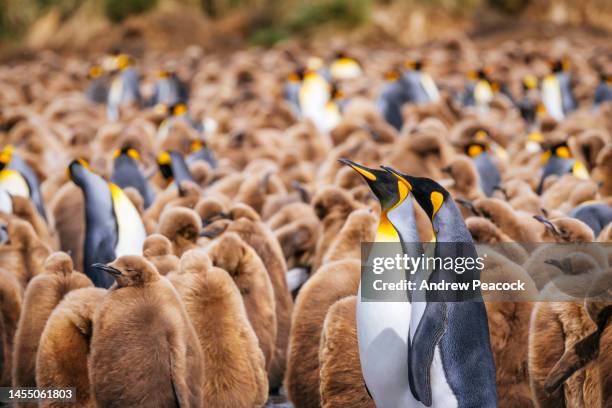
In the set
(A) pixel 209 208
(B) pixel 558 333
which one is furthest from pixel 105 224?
(B) pixel 558 333

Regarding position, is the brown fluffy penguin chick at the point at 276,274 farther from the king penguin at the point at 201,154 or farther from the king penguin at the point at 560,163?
the king penguin at the point at 201,154

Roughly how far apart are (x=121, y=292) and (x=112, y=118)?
994 cm

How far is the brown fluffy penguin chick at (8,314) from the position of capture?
187 inches

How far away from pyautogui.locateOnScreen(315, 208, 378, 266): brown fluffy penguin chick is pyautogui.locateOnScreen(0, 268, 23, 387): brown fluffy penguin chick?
1.50 metres

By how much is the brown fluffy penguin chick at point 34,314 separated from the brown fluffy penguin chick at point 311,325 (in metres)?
1.00

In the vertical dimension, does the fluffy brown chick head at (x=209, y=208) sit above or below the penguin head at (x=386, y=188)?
above

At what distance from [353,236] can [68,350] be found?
4.98 ft

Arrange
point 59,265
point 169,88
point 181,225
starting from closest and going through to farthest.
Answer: point 59,265, point 181,225, point 169,88

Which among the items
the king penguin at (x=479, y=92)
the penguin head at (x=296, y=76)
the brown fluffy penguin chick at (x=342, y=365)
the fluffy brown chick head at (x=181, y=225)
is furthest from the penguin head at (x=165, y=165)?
the king penguin at (x=479, y=92)

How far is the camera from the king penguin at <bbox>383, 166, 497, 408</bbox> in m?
3.47

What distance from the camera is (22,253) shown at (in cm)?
539

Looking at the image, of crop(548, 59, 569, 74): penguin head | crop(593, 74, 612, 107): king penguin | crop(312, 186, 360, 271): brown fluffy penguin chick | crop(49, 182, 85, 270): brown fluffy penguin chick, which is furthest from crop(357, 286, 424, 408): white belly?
crop(548, 59, 569, 74): penguin head

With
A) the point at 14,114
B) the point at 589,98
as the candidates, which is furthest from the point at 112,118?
the point at 589,98

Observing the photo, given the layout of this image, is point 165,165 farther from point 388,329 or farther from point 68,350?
point 388,329
